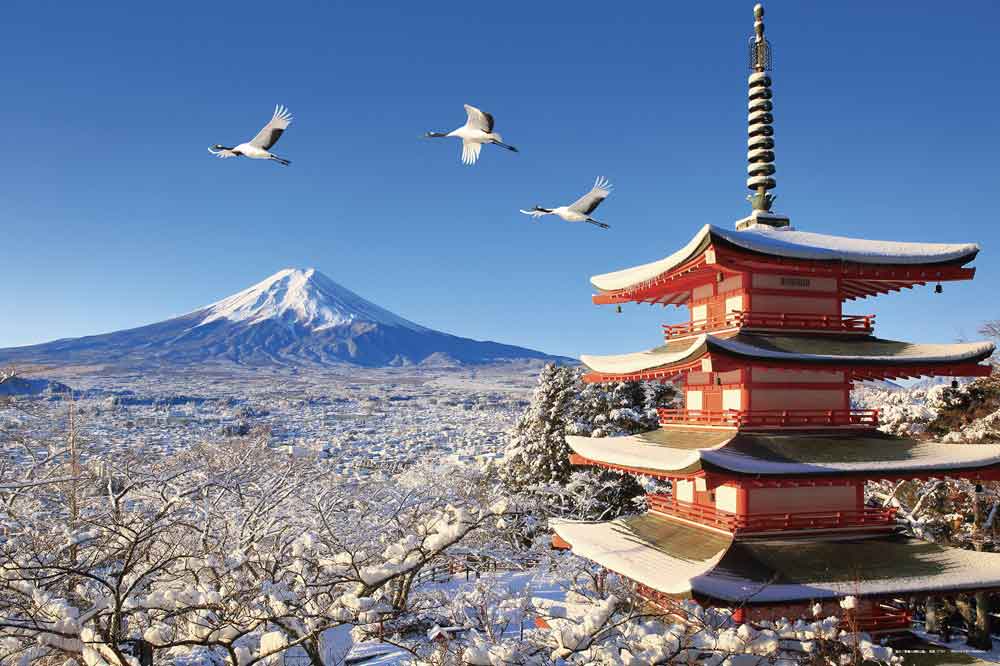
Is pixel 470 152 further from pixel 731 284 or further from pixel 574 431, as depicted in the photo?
pixel 574 431

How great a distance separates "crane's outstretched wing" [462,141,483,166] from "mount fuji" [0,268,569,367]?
129995 millimetres

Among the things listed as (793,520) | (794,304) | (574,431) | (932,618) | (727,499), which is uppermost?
(794,304)

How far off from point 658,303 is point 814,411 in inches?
175

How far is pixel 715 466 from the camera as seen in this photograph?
1019cm

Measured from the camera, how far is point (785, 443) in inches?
447

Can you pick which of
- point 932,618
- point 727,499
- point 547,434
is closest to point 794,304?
point 727,499

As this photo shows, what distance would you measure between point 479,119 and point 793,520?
766cm

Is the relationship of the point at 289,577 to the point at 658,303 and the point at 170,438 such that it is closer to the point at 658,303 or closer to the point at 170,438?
the point at 658,303

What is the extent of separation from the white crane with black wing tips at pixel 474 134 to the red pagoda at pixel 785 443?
3924mm

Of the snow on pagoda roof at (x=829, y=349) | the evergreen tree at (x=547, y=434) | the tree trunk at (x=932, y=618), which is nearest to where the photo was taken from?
the snow on pagoda roof at (x=829, y=349)

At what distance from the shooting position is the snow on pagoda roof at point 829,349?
11.0 meters

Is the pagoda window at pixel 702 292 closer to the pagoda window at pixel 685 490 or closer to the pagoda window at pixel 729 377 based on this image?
the pagoda window at pixel 729 377

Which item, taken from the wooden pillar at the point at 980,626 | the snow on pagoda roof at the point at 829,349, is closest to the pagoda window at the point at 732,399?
the snow on pagoda roof at the point at 829,349

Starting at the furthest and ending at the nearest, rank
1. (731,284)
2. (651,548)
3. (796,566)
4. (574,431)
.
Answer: (574,431) → (731,284) → (651,548) → (796,566)
